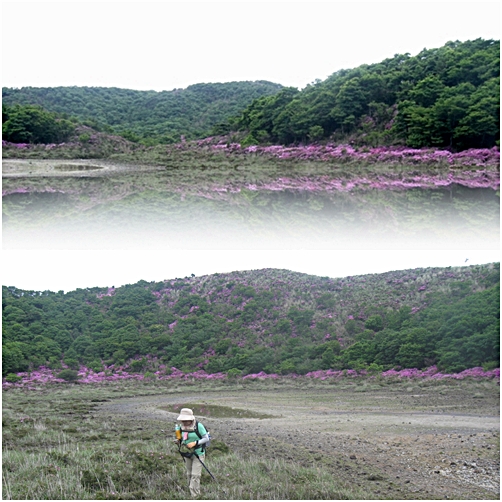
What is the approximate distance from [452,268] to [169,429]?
94.6 feet

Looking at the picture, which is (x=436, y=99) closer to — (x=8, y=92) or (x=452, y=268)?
(x=452, y=268)

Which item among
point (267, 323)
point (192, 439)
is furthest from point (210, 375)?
point (192, 439)

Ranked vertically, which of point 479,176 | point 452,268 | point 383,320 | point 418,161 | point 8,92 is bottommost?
point 383,320

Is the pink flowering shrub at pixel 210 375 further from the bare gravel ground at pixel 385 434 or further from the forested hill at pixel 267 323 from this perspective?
the bare gravel ground at pixel 385 434

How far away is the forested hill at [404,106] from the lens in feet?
92.2

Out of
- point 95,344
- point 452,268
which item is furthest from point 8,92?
point 452,268

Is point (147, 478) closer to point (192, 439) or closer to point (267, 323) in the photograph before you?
point (192, 439)

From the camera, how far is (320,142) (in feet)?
124

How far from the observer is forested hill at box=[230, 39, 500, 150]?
28.1m

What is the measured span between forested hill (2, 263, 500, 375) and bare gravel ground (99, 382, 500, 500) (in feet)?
20.4

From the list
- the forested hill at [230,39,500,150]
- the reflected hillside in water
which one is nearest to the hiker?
the reflected hillside in water

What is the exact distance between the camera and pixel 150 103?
96.2 meters

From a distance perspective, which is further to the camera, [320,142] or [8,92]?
[8,92]

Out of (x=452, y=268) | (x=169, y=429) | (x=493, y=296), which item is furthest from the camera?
(x=452, y=268)
